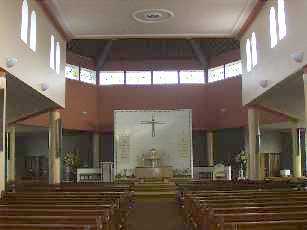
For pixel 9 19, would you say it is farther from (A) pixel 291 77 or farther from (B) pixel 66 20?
(A) pixel 291 77

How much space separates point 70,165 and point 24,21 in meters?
13.1

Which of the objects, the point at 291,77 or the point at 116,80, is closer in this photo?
the point at 291,77

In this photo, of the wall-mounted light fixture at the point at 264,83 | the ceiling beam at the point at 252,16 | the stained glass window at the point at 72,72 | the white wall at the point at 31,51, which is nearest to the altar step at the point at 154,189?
the white wall at the point at 31,51

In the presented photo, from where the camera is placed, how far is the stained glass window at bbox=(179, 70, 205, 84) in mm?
27078

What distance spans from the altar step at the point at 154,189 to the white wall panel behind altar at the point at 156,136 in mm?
4163

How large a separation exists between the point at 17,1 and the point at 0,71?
8.12 ft

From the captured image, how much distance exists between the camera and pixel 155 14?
15961mm

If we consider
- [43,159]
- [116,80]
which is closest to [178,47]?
[116,80]

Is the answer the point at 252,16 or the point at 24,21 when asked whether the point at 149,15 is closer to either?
the point at 252,16

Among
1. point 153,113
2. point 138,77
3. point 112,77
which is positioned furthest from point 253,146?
point 112,77

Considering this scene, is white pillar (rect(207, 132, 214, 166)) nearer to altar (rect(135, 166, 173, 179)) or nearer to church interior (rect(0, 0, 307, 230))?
church interior (rect(0, 0, 307, 230))

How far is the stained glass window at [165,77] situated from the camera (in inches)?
1067

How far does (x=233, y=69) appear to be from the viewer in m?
25.3

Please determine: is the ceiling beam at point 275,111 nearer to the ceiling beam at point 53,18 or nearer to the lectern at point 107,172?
the ceiling beam at point 53,18
